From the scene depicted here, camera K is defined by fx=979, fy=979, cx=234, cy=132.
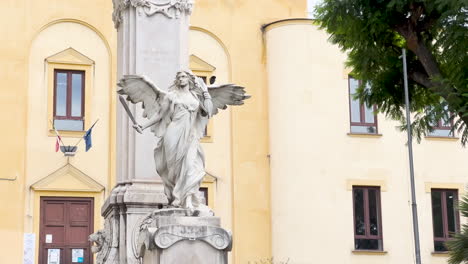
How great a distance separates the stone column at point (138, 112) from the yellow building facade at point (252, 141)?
1154 centimetres

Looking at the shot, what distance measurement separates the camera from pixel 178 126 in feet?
50.4

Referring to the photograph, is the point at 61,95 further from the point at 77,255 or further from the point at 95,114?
the point at 77,255

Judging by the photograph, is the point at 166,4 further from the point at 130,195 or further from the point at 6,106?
the point at 6,106

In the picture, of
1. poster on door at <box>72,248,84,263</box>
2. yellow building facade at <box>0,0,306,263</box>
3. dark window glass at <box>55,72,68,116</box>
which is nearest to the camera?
poster on door at <box>72,248,84,263</box>

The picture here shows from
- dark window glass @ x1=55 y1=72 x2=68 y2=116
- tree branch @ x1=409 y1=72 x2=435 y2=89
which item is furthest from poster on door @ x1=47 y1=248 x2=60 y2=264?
tree branch @ x1=409 y1=72 x2=435 y2=89

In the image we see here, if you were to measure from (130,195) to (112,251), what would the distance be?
1091mm

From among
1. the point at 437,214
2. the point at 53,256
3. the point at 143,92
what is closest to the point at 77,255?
the point at 53,256

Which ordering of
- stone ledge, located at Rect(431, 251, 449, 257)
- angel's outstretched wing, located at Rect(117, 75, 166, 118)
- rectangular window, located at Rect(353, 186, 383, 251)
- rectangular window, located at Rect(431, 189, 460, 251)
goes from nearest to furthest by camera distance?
angel's outstretched wing, located at Rect(117, 75, 166, 118)
rectangular window, located at Rect(353, 186, 383, 251)
stone ledge, located at Rect(431, 251, 449, 257)
rectangular window, located at Rect(431, 189, 460, 251)

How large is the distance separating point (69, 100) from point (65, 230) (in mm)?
4151

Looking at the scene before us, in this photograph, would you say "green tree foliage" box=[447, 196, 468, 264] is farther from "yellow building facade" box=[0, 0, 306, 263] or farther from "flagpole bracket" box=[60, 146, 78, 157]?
"flagpole bracket" box=[60, 146, 78, 157]

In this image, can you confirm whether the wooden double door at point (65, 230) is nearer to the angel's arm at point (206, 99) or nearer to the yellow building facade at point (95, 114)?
the yellow building facade at point (95, 114)

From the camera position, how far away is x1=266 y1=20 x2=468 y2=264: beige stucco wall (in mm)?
31578

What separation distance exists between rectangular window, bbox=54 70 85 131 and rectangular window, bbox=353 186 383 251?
9.42 m

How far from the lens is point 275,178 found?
105 ft
